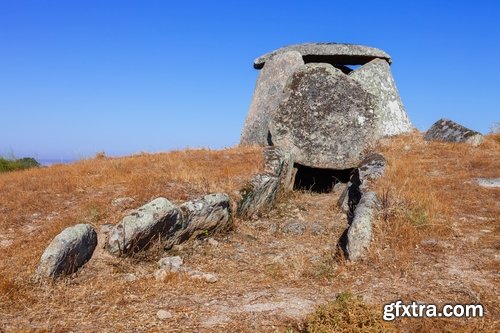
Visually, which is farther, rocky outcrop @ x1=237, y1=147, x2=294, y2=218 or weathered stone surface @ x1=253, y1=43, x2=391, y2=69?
weathered stone surface @ x1=253, y1=43, x2=391, y2=69

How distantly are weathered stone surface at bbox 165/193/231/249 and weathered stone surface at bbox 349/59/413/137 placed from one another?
9772mm

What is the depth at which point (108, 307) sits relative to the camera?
5.48 metres

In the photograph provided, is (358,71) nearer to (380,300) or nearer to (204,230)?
(204,230)

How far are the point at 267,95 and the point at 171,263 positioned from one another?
429 inches

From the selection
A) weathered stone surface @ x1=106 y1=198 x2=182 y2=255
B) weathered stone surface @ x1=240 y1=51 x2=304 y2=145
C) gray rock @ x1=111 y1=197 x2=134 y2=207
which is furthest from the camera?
weathered stone surface @ x1=240 y1=51 x2=304 y2=145

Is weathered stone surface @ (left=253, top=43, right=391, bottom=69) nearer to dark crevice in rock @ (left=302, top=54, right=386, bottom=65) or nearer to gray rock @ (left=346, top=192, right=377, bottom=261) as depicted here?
dark crevice in rock @ (left=302, top=54, right=386, bottom=65)

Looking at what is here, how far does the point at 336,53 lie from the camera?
55.0 ft

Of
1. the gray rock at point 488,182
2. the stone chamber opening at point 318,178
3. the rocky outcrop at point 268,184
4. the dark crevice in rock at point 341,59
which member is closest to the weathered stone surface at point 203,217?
the rocky outcrop at point 268,184

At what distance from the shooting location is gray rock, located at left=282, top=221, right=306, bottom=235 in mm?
8734

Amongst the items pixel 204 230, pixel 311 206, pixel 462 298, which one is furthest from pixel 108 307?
pixel 311 206

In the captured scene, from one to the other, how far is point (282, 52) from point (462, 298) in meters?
13.7

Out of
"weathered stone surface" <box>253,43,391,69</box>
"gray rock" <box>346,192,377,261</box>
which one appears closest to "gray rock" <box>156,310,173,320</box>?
"gray rock" <box>346,192,377,261</box>

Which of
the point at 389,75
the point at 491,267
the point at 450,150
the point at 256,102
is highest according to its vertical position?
the point at 389,75

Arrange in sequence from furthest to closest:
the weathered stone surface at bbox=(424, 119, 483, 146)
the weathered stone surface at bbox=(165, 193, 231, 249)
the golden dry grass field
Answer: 1. the weathered stone surface at bbox=(424, 119, 483, 146)
2. the weathered stone surface at bbox=(165, 193, 231, 249)
3. the golden dry grass field
